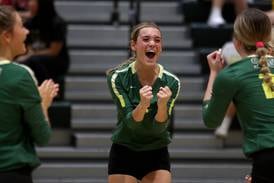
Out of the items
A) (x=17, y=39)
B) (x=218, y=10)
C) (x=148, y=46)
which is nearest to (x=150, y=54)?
(x=148, y=46)

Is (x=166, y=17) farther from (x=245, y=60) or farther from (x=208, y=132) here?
(x=245, y=60)

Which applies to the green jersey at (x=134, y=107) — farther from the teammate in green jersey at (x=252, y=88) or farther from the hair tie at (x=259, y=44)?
the hair tie at (x=259, y=44)

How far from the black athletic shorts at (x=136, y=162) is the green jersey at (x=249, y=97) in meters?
0.83

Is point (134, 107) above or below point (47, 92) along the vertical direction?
below

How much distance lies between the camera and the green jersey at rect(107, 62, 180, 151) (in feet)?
16.9

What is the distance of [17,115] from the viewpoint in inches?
166

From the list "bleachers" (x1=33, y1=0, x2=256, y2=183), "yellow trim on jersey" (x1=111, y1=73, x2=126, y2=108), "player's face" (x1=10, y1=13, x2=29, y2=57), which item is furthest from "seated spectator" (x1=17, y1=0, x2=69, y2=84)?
"player's face" (x1=10, y1=13, x2=29, y2=57)

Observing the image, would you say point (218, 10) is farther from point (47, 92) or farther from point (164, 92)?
point (47, 92)

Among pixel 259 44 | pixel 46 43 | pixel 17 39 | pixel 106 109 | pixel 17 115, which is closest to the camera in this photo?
pixel 17 115

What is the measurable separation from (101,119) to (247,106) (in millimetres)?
4015

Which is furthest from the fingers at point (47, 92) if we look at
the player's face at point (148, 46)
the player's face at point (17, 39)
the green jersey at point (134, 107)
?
the player's face at point (148, 46)

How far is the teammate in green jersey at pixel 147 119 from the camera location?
521 centimetres

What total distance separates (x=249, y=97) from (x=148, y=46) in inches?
37.5

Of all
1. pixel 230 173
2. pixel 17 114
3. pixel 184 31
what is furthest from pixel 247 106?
pixel 184 31
